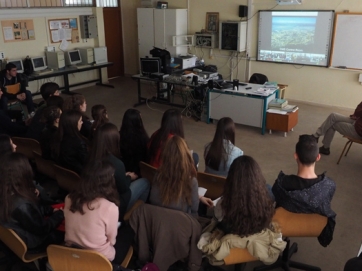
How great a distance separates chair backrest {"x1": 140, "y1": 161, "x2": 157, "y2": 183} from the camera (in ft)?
9.51

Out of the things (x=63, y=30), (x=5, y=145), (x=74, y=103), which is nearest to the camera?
(x=5, y=145)

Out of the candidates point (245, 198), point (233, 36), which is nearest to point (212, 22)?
point (233, 36)

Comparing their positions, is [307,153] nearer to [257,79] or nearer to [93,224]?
[93,224]

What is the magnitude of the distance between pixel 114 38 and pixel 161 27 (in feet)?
5.59

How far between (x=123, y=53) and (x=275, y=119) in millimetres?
5640

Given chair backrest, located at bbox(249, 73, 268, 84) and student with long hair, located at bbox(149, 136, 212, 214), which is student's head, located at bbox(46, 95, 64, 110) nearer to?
student with long hair, located at bbox(149, 136, 212, 214)

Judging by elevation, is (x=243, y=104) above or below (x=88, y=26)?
below

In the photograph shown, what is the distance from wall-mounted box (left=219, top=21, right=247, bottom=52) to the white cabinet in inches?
40.5

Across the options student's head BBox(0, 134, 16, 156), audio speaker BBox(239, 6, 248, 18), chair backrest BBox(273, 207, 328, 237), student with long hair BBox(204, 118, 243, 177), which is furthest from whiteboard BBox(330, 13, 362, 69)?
student's head BBox(0, 134, 16, 156)

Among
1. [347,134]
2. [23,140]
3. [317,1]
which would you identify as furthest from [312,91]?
[23,140]

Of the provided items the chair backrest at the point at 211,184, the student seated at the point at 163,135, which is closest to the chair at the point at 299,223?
the chair backrest at the point at 211,184

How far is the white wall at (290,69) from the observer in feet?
21.7

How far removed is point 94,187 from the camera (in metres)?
2.06

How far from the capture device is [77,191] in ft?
6.72
